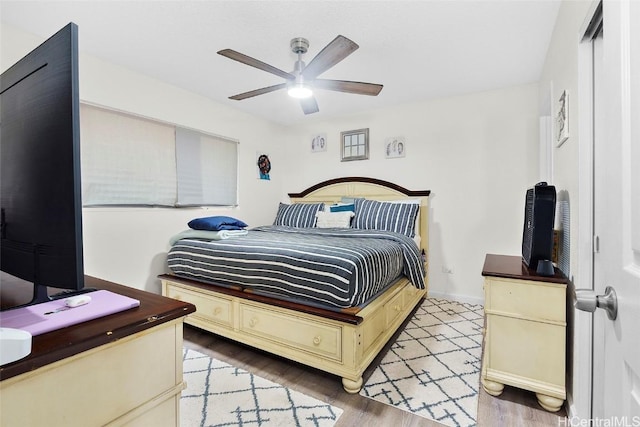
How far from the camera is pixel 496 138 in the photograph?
3258 millimetres

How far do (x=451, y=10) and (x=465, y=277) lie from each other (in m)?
2.65

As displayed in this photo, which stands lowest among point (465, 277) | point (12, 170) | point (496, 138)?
point (465, 277)

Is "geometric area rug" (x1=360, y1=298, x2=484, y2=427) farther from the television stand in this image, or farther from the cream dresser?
the television stand

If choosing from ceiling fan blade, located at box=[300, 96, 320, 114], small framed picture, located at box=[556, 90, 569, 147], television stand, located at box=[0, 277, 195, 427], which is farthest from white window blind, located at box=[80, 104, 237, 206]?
small framed picture, located at box=[556, 90, 569, 147]

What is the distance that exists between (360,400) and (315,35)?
8.03 ft

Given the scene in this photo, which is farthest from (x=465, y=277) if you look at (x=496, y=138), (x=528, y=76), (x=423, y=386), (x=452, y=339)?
(x=528, y=76)

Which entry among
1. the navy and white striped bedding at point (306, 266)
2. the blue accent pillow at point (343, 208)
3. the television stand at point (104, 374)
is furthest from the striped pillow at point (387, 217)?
the television stand at point (104, 374)

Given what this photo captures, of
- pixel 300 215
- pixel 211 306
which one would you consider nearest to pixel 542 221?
pixel 211 306

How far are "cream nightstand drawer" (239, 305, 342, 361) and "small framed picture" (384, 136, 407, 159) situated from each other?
2.58 meters

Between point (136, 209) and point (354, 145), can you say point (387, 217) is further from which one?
Result: point (136, 209)

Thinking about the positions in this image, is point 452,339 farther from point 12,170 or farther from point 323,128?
point 323,128

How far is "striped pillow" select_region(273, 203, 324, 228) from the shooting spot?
146 inches

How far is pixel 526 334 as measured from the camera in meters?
Answer: 1.65

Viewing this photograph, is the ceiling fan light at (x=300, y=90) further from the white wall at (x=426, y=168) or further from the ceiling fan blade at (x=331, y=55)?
the white wall at (x=426, y=168)
